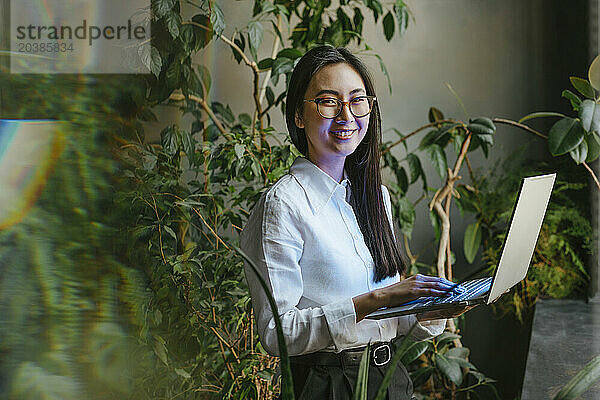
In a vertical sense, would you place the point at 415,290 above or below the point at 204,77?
below

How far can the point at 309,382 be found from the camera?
1.20 meters

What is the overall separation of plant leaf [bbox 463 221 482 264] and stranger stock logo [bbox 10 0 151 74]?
254cm

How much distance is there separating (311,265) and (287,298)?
9 cm

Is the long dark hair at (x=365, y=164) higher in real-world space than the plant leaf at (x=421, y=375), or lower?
higher

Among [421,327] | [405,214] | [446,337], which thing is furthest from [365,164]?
[446,337]

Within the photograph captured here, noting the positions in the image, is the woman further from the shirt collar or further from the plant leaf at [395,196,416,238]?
the plant leaf at [395,196,416,238]

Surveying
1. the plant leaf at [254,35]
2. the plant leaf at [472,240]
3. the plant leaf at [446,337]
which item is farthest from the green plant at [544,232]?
the plant leaf at [254,35]

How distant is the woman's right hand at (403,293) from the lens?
42.3 inches

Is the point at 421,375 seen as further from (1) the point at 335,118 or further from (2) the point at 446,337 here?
(1) the point at 335,118

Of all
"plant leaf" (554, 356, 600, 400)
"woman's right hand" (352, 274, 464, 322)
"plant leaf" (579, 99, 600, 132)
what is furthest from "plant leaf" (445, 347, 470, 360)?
"plant leaf" (554, 356, 600, 400)

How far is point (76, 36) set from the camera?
56 cm

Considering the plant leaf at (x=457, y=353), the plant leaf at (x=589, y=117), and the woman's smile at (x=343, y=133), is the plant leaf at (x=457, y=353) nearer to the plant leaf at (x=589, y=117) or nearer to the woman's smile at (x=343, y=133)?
the plant leaf at (x=589, y=117)

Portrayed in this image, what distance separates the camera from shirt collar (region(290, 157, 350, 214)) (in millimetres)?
1240

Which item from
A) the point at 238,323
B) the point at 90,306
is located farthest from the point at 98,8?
the point at 238,323
